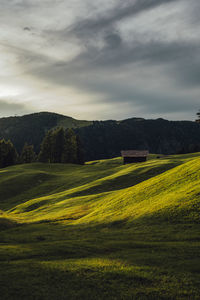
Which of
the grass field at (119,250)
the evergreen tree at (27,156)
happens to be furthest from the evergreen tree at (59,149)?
the grass field at (119,250)

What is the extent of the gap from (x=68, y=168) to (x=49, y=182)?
22340 mm

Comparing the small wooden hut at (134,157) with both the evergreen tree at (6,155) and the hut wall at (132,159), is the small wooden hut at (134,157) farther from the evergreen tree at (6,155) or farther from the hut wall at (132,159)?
the evergreen tree at (6,155)

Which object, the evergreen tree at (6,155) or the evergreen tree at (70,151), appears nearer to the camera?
the evergreen tree at (6,155)

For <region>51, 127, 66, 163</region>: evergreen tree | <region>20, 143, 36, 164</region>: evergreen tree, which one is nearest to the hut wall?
<region>51, 127, 66, 163</region>: evergreen tree

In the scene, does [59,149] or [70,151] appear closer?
[70,151]

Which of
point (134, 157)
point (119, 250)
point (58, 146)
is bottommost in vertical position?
point (119, 250)

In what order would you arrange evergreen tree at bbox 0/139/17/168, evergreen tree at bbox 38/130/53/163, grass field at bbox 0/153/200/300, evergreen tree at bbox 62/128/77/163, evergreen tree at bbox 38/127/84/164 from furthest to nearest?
evergreen tree at bbox 38/130/53/163 < evergreen tree at bbox 38/127/84/164 < evergreen tree at bbox 62/128/77/163 < evergreen tree at bbox 0/139/17/168 < grass field at bbox 0/153/200/300

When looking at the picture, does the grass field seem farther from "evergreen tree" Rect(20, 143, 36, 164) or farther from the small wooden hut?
"evergreen tree" Rect(20, 143, 36, 164)

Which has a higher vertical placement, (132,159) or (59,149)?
(59,149)

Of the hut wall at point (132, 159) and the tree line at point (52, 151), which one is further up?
the tree line at point (52, 151)

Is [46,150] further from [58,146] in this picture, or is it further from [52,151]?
[58,146]

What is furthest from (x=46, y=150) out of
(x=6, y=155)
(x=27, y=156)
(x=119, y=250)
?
(x=119, y=250)

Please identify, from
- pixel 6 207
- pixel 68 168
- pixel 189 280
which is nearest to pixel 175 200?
pixel 189 280

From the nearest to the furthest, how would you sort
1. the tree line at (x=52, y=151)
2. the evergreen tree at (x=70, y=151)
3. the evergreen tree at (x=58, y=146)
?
1. the evergreen tree at (x=70, y=151)
2. the tree line at (x=52, y=151)
3. the evergreen tree at (x=58, y=146)
